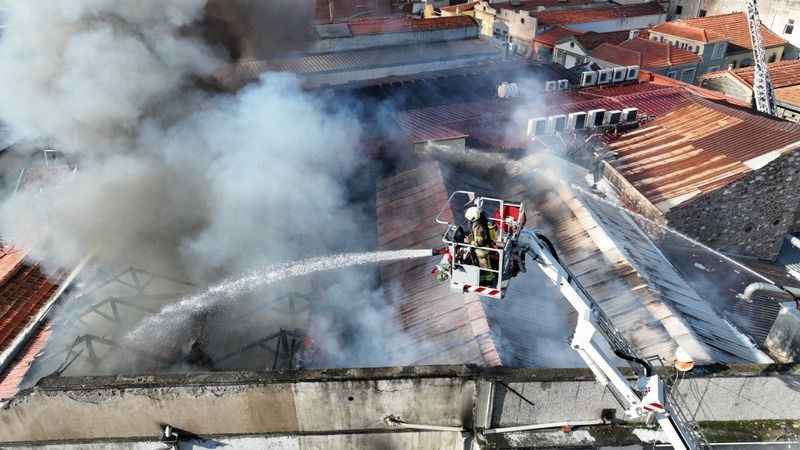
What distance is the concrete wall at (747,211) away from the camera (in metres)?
11.1

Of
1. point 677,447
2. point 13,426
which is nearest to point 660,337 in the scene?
point 677,447

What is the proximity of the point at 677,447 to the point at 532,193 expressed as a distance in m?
7.40

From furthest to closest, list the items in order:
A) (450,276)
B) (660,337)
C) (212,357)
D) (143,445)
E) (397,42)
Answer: (397,42)
(212,357)
(660,337)
(143,445)
(450,276)

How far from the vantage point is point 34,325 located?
9070 millimetres

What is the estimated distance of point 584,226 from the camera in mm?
10156

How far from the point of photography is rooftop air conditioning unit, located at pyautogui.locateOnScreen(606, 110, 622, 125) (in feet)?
46.6

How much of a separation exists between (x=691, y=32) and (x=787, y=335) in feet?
80.6

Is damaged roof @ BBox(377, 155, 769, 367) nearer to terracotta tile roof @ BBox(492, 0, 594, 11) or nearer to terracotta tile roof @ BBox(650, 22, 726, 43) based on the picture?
terracotta tile roof @ BBox(650, 22, 726, 43)

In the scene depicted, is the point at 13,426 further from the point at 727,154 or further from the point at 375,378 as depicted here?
the point at 727,154

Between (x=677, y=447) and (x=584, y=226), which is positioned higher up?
(x=677, y=447)

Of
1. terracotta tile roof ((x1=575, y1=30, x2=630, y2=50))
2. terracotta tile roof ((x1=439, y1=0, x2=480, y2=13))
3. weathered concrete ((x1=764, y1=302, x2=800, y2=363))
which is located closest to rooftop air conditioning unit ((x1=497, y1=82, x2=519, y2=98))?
weathered concrete ((x1=764, y1=302, x2=800, y2=363))

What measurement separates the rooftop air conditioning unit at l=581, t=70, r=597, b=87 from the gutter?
15.2 m

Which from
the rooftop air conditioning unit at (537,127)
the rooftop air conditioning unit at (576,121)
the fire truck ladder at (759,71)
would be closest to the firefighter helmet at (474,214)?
the rooftop air conditioning unit at (537,127)

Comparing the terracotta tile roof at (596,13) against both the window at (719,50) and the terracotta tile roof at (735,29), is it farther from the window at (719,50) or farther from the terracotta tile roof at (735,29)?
the window at (719,50)
